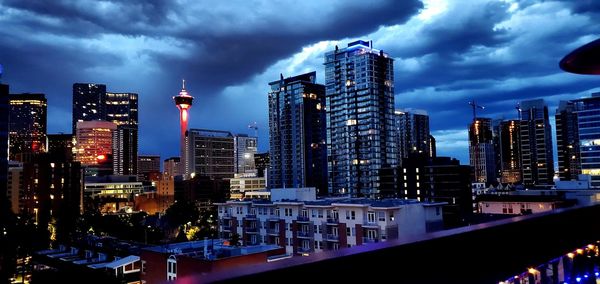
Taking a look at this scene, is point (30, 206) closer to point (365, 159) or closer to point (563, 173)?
point (365, 159)

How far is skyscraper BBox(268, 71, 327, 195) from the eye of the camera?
100188 mm

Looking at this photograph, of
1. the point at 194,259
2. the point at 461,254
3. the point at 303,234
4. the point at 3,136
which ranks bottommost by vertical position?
the point at 303,234

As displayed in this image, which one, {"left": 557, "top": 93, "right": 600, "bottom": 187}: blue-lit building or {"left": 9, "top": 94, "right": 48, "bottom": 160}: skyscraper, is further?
{"left": 9, "top": 94, "right": 48, "bottom": 160}: skyscraper

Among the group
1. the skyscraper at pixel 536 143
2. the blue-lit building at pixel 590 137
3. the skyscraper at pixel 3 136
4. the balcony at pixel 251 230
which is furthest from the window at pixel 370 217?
the skyscraper at pixel 536 143

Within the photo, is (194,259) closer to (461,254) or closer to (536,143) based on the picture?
(461,254)

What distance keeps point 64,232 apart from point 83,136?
460ft

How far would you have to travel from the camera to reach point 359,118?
84000 millimetres

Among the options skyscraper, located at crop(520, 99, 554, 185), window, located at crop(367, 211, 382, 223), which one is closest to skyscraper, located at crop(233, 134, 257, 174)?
skyscraper, located at crop(520, 99, 554, 185)

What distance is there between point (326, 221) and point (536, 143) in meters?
126

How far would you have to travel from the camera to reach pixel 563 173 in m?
120

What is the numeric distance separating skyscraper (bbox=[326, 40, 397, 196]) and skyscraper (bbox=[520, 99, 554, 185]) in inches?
2713

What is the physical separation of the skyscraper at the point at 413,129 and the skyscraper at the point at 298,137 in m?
32.2

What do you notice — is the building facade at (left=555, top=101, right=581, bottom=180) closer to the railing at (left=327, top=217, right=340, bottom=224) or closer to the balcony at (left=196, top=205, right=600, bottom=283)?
the railing at (left=327, top=217, right=340, bottom=224)

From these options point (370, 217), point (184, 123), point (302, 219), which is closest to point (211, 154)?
point (184, 123)
